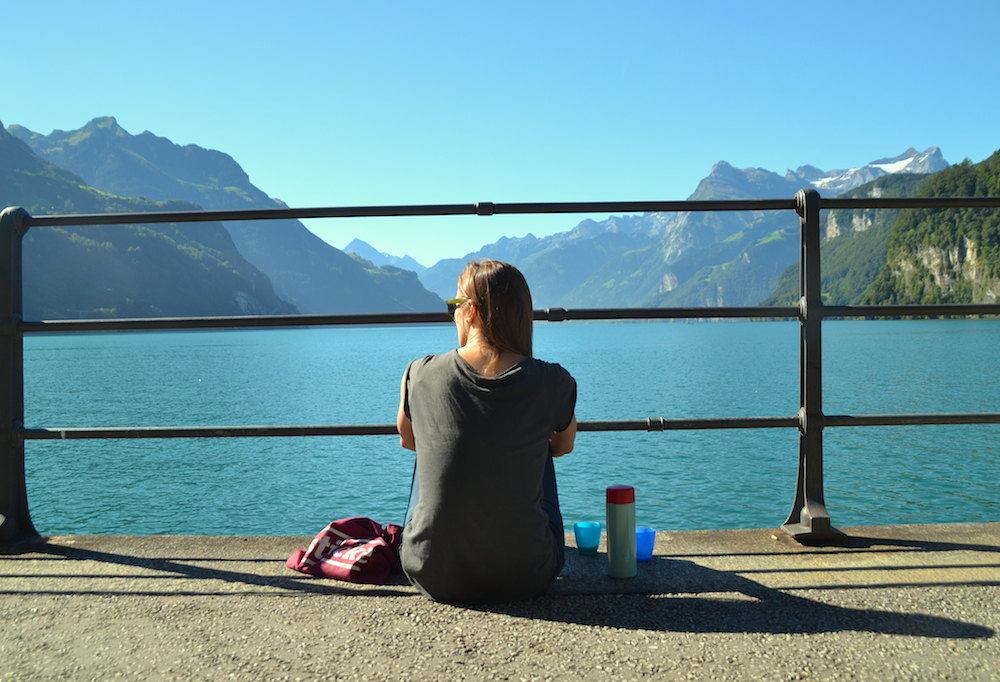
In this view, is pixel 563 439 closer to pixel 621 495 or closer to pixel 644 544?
pixel 621 495

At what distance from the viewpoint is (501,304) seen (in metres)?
2.30

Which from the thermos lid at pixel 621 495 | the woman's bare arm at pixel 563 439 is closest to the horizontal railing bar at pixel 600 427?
the thermos lid at pixel 621 495

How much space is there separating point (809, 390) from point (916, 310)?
53cm

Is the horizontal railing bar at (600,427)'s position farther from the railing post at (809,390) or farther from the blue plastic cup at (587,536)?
the blue plastic cup at (587,536)

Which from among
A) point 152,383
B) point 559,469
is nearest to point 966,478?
point 559,469

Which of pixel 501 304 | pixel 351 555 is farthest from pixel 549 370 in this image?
pixel 351 555

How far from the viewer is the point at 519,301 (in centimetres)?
229

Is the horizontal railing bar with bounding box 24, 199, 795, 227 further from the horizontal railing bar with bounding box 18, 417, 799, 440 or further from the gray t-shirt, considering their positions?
the gray t-shirt

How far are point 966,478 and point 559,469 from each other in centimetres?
796

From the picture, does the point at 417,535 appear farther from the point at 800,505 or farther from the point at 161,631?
the point at 800,505

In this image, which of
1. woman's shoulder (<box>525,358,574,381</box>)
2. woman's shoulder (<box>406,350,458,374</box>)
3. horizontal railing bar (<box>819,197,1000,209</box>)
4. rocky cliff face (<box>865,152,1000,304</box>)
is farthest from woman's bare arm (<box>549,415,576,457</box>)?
rocky cliff face (<box>865,152,1000,304</box>)

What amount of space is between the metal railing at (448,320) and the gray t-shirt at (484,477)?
702 millimetres

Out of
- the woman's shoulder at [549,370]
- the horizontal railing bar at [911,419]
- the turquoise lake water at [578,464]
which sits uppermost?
the woman's shoulder at [549,370]

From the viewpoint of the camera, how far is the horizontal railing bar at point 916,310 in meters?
2.97
